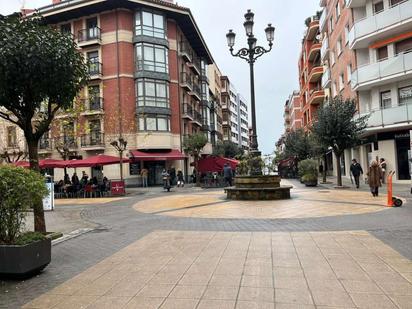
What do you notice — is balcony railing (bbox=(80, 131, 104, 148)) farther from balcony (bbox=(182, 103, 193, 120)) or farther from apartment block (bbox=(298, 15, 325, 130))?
apartment block (bbox=(298, 15, 325, 130))

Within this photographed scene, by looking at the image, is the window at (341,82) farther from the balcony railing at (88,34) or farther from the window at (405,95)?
the balcony railing at (88,34)

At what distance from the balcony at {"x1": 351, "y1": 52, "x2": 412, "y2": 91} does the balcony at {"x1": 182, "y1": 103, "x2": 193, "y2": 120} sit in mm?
17288

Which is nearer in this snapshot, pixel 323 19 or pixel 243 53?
pixel 243 53

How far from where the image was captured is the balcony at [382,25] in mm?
22797

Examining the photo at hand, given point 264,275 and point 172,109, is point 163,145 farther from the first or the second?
point 264,275

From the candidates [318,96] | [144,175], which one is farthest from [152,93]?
[318,96]

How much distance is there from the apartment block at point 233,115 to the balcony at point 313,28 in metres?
31.8

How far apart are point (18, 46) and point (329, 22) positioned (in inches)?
1385

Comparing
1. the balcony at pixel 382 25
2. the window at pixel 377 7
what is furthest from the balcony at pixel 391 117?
the window at pixel 377 7

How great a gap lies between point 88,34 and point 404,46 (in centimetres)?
2674

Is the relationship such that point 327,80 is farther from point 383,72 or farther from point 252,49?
point 252,49

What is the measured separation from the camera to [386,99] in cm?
2555

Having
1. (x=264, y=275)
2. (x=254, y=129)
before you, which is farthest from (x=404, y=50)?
(x=264, y=275)

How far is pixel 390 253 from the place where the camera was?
20.3 feet
